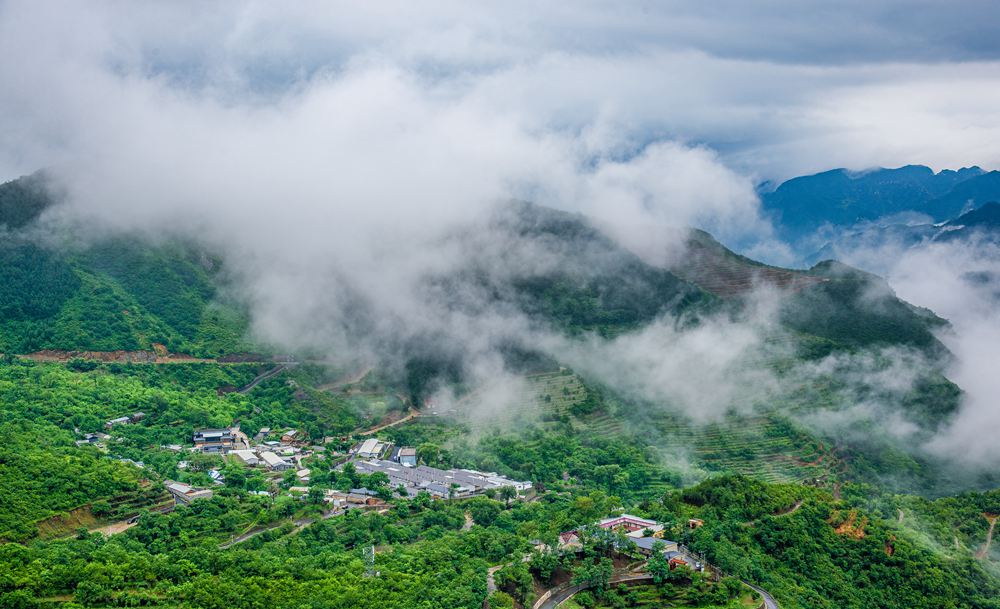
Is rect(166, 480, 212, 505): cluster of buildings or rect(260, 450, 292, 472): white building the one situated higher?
rect(166, 480, 212, 505): cluster of buildings

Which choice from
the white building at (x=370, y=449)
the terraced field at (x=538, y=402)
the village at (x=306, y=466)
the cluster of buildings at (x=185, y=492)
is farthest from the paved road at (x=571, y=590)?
the terraced field at (x=538, y=402)

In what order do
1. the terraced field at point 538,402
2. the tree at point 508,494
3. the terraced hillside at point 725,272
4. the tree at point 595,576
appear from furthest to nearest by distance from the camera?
the terraced hillside at point 725,272 → the terraced field at point 538,402 → the tree at point 508,494 → the tree at point 595,576

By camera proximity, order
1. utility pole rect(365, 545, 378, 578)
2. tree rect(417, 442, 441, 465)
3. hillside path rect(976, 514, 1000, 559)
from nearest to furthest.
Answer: utility pole rect(365, 545, 378, 578)
hillside path rect(976, 514, 1000, 559)
tree rect(417, 442, 441, 465)

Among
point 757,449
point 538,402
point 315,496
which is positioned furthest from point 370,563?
point 757,449

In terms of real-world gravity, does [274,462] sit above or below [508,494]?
above

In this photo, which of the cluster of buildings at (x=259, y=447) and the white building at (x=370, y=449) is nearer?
the cluster of buildings at (x=259, y=447)

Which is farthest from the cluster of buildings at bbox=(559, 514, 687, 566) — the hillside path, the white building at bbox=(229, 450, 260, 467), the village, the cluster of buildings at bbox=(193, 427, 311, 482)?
the white building at bbox=(229, 450, 260, 467)

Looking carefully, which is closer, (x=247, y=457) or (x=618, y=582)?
(x=618, y=582)

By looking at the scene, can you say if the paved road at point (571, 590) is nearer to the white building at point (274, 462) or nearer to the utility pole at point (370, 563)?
the utility pole at point (370, 563)

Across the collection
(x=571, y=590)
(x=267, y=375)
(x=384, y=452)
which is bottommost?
(x=384, y=452)

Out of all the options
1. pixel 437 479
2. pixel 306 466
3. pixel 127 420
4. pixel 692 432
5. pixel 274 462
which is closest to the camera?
pixel 437 479

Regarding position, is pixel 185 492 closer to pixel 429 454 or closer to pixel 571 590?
pixel 429 454

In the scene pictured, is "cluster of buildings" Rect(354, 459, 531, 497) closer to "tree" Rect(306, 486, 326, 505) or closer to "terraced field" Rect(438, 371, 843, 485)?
"tree" Rect(306, 486, 326, 505)
